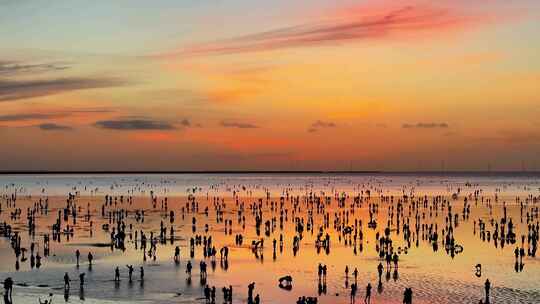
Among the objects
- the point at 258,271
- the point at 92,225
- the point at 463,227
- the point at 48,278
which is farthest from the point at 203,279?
the point at 463,227

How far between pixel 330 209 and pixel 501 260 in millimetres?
59873

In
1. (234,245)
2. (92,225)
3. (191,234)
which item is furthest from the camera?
(92,225)

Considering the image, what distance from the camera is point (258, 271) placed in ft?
183

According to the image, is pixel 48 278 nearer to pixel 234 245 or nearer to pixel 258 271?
pixel 258 271

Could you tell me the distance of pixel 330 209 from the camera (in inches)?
4818

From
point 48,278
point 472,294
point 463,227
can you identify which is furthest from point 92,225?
point 472,294

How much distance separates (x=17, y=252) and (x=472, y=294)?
114 feet

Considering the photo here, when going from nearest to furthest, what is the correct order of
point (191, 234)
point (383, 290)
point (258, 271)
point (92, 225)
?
1. point (383, 290)
2. point (258, 271)
3. point (191, 234)
4. point (92, 225)

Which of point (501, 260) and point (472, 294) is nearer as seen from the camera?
point (472, 294)

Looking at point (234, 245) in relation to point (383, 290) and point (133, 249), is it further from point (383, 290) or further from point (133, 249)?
point (383, 290)

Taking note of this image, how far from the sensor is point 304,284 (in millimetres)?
50812

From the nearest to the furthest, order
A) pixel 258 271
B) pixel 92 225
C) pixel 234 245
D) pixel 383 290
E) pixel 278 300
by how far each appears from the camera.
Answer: pixel 278 300 → pixel 383 290 → pixel 258 271 → pixel 234 245 → pixel 92 225

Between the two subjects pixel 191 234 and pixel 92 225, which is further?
pixel 92 225

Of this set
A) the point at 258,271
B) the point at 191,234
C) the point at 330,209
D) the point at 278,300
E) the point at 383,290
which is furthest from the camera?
the point at 330,209
